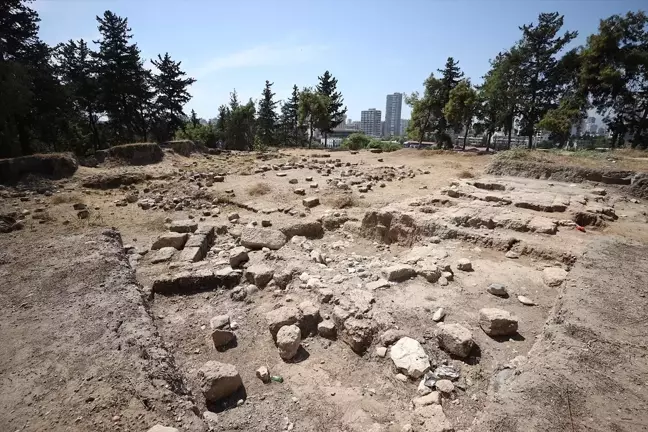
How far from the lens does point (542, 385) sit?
94.8 inches

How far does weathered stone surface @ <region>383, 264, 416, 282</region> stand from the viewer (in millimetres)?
4750

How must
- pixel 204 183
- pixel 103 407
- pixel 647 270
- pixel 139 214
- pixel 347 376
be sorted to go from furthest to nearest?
pixel 204 183
pixel 139 214
pixel 647 270
pixel 347 376
pixel 103 407

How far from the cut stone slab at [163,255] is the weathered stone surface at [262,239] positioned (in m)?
1.34

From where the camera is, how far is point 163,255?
5.97 meters

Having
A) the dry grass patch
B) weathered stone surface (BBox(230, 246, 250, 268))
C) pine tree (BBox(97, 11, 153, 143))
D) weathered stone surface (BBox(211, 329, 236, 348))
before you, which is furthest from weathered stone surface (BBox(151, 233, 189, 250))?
pine tree (BBox(97, 11, 153, 143))

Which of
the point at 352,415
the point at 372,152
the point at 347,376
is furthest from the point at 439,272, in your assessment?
the point at 372,152

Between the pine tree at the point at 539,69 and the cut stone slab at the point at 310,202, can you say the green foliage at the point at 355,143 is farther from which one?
the cut stone slab at the point at 310,202

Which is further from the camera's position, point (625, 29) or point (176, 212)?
point (625, 29)

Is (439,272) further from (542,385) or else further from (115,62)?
(115,62)

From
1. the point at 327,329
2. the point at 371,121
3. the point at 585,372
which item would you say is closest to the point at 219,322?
the point at 327,329

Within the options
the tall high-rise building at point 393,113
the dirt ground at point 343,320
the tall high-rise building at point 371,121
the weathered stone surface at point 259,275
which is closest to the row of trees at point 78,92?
the dirt ground at point 343,320

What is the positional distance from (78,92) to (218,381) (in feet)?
86.1

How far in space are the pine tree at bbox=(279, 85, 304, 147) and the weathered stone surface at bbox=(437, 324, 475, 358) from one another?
39053 mm

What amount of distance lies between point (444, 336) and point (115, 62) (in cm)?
2693
